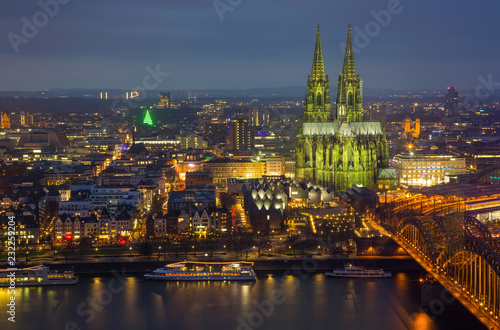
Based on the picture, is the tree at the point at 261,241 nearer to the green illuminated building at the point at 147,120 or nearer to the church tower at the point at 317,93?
the church tower at the point at 317,93

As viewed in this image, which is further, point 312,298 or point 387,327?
point 312,298

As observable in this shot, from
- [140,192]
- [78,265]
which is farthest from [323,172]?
[78,265]

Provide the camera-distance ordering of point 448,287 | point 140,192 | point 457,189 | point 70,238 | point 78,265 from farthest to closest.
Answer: point 457,189, point 140,192, point 70,238, point 78,265, point 448,287

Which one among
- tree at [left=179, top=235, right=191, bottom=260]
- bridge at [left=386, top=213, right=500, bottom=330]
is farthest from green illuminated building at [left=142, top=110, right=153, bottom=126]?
bridge at [left=386, top=213, right=500, bottom=330]

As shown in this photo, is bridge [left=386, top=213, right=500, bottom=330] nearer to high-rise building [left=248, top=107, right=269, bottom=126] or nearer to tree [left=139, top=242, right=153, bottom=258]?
tree [left=139, top=242, right=153, bottom=258]

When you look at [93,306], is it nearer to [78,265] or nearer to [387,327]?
[78,265]

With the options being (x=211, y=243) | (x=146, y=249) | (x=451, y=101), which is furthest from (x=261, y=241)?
(x=451, y=101)
